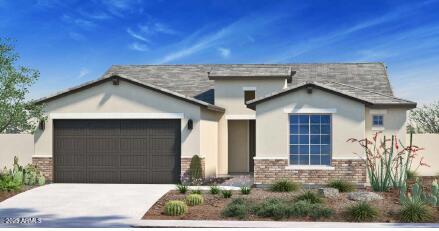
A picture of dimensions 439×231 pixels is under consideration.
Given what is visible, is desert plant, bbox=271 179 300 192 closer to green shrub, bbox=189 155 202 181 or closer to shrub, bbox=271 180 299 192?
shrub, bbox=271 180 299 192

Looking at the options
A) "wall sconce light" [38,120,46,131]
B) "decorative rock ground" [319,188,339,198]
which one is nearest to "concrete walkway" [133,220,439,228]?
"decorative rock ground" [319,188,339,198]

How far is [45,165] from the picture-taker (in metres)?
21.4

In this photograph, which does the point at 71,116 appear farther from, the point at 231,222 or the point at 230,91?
the point at 231,222

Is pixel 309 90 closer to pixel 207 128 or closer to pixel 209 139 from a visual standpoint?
pixel 207 128

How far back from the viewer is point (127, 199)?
1672cm

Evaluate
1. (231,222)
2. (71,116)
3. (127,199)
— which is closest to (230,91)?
(71,116)

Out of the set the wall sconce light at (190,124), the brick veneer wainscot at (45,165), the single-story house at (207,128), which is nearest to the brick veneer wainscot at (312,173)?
the single-story house at (207,128)

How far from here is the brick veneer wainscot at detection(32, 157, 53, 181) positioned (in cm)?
2134

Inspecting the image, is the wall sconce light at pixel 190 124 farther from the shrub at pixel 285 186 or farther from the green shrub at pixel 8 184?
the green shrub at pixel 8 184

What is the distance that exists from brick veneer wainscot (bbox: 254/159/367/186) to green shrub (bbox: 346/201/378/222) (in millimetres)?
5681

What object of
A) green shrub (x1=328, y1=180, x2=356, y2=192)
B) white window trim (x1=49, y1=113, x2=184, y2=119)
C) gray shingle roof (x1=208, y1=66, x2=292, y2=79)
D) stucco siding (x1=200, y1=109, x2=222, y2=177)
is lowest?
green shrub (x1=328, y1=180, x2=356, y2=192)

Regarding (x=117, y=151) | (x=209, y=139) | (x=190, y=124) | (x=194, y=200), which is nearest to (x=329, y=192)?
(x=194, y=200)

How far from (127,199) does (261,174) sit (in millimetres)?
5147

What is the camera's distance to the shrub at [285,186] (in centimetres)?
1778
